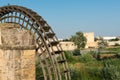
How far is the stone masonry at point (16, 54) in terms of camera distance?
23.5ft

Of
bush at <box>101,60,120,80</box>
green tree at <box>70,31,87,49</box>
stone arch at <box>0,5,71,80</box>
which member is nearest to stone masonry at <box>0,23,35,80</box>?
stone arch at <box>0,5,71,80</box>

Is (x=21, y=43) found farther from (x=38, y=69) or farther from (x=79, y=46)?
(x=79, y=46)

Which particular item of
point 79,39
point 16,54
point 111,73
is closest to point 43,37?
point 16,54

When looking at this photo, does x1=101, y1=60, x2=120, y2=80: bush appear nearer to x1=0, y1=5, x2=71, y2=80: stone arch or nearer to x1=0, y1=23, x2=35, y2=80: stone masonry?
x1=0, y1=5, x2=71, y2=80: stone arch

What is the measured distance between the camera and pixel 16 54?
7.19 metres

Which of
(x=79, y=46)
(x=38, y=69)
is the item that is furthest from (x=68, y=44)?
(x=38, y=69)

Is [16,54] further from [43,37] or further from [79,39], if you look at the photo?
[79,39]

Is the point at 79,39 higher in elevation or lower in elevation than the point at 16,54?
higher

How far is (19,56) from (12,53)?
19cm


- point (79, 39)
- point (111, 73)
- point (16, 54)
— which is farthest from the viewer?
point (79, 39)

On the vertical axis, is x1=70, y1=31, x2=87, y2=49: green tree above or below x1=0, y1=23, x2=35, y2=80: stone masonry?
above

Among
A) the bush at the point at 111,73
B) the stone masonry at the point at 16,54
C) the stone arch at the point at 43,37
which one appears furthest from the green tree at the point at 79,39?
the stone masonry at the point at 16,54

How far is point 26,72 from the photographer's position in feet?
24.1

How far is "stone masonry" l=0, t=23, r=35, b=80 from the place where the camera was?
7172mm
